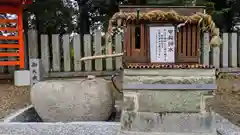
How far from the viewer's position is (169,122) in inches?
123

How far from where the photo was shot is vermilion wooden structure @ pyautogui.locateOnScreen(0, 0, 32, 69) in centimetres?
663

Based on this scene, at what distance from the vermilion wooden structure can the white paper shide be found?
4.45 metres

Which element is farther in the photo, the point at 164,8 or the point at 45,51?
the point at 45,51

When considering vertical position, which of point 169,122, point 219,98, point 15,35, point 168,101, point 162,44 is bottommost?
point 219,98

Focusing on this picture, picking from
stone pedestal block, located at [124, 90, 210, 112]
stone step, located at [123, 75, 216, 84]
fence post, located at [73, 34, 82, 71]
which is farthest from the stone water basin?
fence post, located at [73, 34, 82, 71]

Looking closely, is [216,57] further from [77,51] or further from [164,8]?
[164,8]

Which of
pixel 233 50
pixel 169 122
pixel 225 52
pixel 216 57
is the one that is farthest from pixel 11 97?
pixel 233 50

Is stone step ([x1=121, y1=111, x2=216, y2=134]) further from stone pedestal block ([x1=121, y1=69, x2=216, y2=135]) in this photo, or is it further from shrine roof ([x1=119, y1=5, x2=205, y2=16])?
shrine roof ([x1=119, y1=5, x2=205, y2=16])

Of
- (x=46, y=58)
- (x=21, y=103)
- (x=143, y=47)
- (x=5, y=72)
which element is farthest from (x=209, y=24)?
(x=5, y=72)

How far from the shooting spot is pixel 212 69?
3.01 metres

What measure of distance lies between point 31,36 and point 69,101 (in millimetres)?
3988

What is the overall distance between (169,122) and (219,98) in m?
2.85

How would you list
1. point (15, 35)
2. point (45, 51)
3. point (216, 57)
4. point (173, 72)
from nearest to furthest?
point (173, 72), point (15, 35), point (45, 51), point (216, 57)

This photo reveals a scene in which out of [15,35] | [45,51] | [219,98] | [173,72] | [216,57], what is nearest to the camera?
[173,72]
